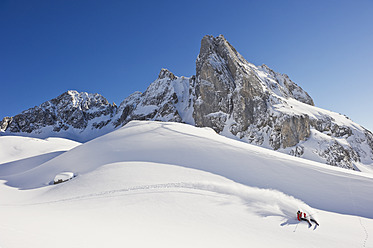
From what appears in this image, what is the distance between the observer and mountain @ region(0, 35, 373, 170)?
53.4 m

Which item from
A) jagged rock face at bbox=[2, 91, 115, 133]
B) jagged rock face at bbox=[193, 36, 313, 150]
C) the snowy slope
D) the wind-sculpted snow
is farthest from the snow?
jagged rock face at bbox=[2, 91, 115, 133]

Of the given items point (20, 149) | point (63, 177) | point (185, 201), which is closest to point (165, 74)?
point (20, 149)

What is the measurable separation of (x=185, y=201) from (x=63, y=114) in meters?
155

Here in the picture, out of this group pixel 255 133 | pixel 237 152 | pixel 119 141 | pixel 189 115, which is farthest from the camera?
pixel 189 115

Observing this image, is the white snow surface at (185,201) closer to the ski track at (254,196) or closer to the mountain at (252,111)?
the ski track at (254,196)

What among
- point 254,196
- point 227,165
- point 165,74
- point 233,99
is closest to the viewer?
point 254,196

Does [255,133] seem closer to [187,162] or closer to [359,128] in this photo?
[359,128]

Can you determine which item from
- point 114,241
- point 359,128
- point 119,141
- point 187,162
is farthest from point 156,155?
point 359,128

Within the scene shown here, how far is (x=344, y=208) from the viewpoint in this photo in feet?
34.7

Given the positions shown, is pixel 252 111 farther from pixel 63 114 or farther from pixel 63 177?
pixel 63 114

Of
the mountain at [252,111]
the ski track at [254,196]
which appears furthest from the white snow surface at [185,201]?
the mountain at [252,111]

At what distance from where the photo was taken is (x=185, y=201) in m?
9.94

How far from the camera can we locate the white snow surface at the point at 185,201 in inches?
257

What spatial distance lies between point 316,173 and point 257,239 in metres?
9.47
